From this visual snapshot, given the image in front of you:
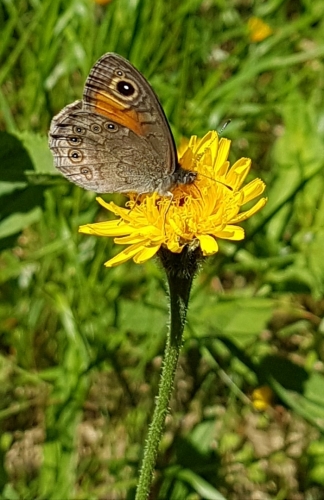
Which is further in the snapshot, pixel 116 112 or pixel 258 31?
pixel 258 31

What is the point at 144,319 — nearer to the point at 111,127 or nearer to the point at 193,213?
the point at 111,127

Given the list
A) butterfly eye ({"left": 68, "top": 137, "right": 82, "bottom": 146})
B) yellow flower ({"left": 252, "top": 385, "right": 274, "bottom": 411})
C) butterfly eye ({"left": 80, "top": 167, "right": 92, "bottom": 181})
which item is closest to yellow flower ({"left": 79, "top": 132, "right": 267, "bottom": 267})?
butterfly eye ({"left": 80, "top": 167, "right": 92, "bottom": 181})

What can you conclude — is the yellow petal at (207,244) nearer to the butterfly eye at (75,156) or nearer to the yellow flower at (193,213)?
the yellow flower at (193,213)

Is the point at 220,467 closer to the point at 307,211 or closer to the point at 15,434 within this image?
the point at 15,434

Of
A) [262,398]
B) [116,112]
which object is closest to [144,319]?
[262,398]

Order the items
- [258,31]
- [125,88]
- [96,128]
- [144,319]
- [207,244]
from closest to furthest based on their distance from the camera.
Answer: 1. [207,244]
2. [125,88]
3. [96,128]
4. [144,319]
5. [258,31]

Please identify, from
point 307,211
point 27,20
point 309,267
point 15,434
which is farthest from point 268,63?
point 15,434

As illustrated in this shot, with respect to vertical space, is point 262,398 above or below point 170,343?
below

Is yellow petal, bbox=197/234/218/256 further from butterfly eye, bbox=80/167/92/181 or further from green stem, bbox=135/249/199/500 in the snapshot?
butterfly eye, bbox=80/167/92/181
